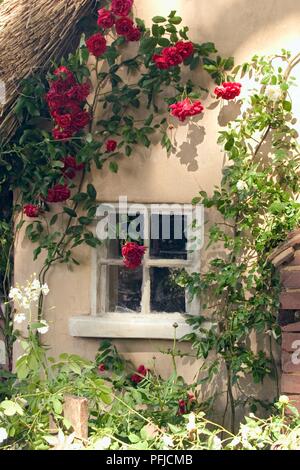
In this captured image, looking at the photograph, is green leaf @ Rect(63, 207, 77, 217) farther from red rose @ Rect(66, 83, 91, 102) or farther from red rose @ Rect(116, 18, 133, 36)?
red rose @ Rect(116, 18, 133, 36)

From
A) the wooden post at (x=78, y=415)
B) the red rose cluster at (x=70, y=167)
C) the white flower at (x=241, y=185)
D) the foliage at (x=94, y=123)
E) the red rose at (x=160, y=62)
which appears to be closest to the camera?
the wooden post at (x=78, y=415)

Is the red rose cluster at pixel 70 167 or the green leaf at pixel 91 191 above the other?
the red rose cluster at pixel 70 167

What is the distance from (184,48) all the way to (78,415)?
2219 millimetres

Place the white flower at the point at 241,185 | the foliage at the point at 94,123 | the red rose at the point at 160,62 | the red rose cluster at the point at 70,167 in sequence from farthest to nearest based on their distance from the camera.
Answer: the red rose cluster at the point at 70,167 → the foliage at the point at 94,123 → the red rose at the point at 160,62 → the white flower at the point at 241,185

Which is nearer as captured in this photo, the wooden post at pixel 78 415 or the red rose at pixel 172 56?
the wooden post at pixel 78 415

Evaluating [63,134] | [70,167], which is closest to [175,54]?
[63,134]

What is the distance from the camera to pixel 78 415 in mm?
3254

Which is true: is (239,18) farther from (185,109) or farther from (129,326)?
(129,326)

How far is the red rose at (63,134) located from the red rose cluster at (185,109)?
1.91 ft

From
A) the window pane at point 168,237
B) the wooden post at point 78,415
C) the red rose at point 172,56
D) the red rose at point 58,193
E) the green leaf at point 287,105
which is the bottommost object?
the wooden post at point 78,415

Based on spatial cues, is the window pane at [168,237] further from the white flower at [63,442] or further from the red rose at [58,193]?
the white flower at [63,442]

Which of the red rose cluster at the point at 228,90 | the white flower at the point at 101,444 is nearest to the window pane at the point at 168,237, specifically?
the red rose cluster at the point at 228,90

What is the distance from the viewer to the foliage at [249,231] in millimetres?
4629
